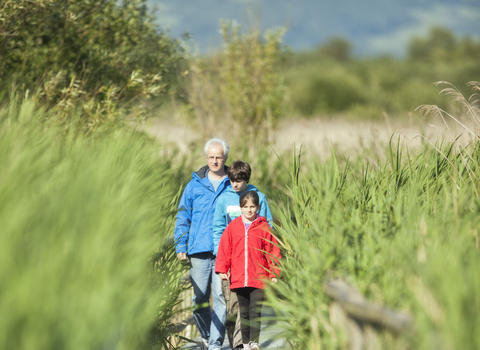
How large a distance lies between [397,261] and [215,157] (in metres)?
2.25

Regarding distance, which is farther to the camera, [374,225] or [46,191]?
[374,225]

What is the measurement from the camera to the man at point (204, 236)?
4.25 m

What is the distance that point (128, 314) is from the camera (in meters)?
2.14

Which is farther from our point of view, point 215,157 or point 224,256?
point 215,157

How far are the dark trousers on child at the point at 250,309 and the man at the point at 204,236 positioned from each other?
0.30 meters

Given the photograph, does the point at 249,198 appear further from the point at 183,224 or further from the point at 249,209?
the point at 183,224

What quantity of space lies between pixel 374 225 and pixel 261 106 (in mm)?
8894

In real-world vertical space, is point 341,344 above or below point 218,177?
below

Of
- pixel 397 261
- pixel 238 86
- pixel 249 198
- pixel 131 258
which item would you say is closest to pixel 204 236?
pixel 249 198

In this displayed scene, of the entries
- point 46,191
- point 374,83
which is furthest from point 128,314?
point 374,83

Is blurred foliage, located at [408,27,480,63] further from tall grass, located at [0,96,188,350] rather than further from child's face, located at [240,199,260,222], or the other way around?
tall grass, located at [0,96,188,350]

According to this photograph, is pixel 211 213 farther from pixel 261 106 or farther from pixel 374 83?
pixel 374 83

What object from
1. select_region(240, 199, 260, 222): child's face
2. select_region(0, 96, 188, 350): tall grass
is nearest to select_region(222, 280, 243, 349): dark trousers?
select_region(240, 199, 260, 222): child's face

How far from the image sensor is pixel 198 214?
4.37m
